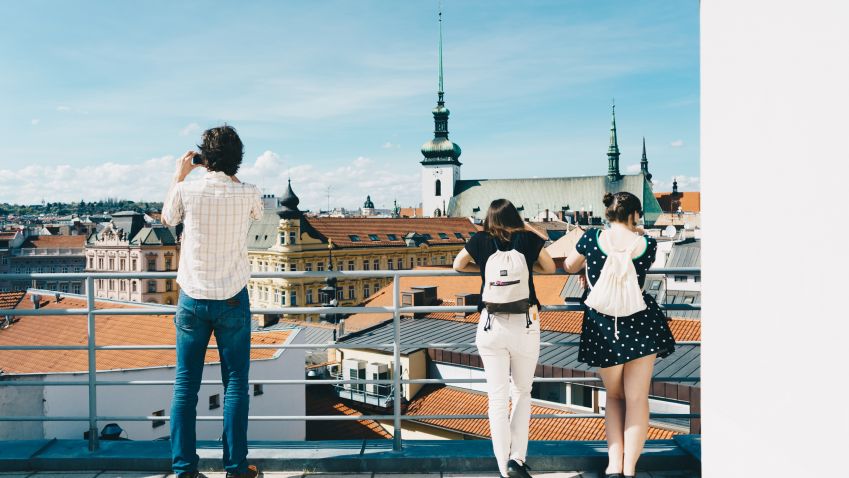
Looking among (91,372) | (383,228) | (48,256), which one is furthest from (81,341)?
(48,256)

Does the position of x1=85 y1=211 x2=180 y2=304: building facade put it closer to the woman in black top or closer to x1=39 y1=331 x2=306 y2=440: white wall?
x1=39 y1=331 x2=306 y2=440: white wall

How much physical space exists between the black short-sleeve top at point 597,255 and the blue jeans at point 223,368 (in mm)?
1521

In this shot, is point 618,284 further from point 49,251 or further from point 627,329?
point 49,251

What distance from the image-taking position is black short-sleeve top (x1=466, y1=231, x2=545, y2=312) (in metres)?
2.92

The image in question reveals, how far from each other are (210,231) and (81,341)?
1310 cm

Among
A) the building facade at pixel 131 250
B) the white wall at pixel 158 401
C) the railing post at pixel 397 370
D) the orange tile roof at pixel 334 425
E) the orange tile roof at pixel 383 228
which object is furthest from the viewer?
the building facade at pixel 131 250

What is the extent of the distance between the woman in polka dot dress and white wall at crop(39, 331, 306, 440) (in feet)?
24.4

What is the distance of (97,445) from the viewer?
3482 millimetres

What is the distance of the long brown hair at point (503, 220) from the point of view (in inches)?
113

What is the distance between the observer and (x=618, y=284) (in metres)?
2.88

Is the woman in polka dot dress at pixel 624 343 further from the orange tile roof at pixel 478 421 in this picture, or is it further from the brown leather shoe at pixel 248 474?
the orange tile roof at pixel 478 421

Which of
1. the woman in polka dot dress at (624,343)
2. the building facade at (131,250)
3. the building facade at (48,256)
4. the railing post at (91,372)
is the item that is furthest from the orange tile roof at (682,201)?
the railing post at (91,372)
